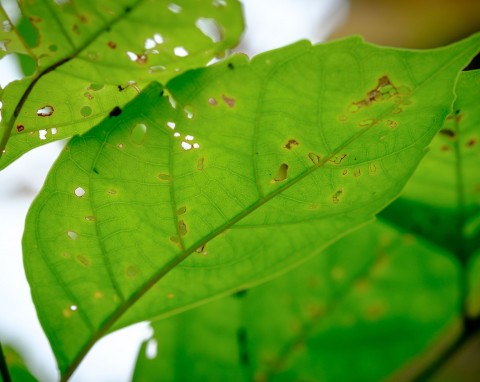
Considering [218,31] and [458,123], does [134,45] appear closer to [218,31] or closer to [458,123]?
[218,31]

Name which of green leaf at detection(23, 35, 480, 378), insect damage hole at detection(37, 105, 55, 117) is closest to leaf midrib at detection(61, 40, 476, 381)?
green leaf at detection(23, 35, 480, 378)

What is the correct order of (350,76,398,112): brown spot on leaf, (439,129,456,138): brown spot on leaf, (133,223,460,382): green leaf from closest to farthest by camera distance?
(350,76,398,112): brown spot on leaf < (439,129,456,138): brown spot on leaf < (133,223,460,382): green leaf

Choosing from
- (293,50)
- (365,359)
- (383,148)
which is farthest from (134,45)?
(365,359)

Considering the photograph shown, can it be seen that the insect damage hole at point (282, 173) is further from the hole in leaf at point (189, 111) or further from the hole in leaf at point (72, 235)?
the hole in leaf at point (72, 235)

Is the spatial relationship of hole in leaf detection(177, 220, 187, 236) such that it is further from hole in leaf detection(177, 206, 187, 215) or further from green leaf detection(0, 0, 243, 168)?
green leaf detection(0, 0, 243, 168)

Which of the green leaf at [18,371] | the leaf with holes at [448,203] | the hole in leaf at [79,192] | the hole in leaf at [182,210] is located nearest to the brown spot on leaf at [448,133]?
the leaf with holes at [448,203]
